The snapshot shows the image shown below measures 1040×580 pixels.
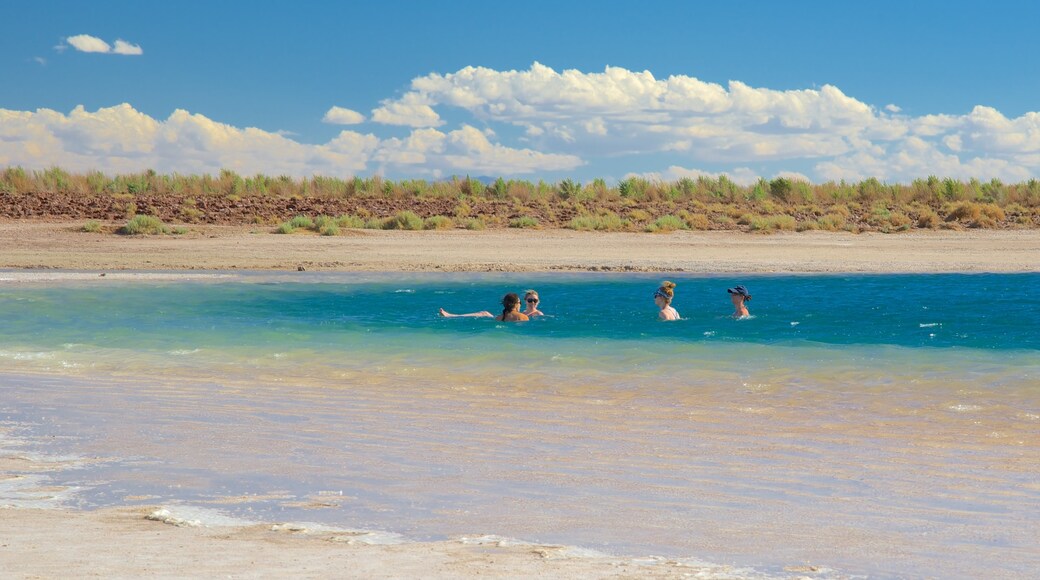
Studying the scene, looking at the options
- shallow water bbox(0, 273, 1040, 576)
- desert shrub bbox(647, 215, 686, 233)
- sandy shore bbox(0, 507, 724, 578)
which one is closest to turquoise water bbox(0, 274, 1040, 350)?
shallow water bbox(0, 273, 1040, 576)

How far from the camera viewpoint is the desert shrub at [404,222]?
32.7m

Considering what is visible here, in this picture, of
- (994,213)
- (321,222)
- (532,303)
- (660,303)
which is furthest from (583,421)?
(994,213)

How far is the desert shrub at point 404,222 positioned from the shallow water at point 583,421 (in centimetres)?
1488

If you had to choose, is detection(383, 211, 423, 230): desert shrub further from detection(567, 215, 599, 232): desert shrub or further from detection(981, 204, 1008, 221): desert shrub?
detection(981, 204, 1008, 221): desert shrub

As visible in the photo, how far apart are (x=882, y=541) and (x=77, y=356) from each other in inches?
384

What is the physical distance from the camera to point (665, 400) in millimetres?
9586

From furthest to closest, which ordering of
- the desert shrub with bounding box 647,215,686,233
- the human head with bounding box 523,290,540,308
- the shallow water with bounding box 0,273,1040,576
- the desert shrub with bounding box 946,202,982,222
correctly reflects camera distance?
1. the desert shrub with bounding box 946,202,982,222
2. the desert shrub with bounding box 647,215,686,233
3. the human head with bounding box 523,290,540,308
4. the shallow water with bounding box 0,273,1040,576

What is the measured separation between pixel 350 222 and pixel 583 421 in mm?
25679

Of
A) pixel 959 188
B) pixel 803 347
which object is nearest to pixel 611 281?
pixel 803 347

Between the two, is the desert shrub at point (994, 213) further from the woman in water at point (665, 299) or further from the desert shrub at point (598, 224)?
the woman in water at point (665, 299)

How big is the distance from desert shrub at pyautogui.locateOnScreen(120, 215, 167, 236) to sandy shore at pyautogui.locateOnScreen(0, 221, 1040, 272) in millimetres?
504

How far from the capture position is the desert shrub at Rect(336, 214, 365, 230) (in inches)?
1298

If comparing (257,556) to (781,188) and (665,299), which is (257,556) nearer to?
(665,299)

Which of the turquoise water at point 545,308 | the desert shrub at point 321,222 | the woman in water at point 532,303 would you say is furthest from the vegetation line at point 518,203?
the woman in water at point 532,303
